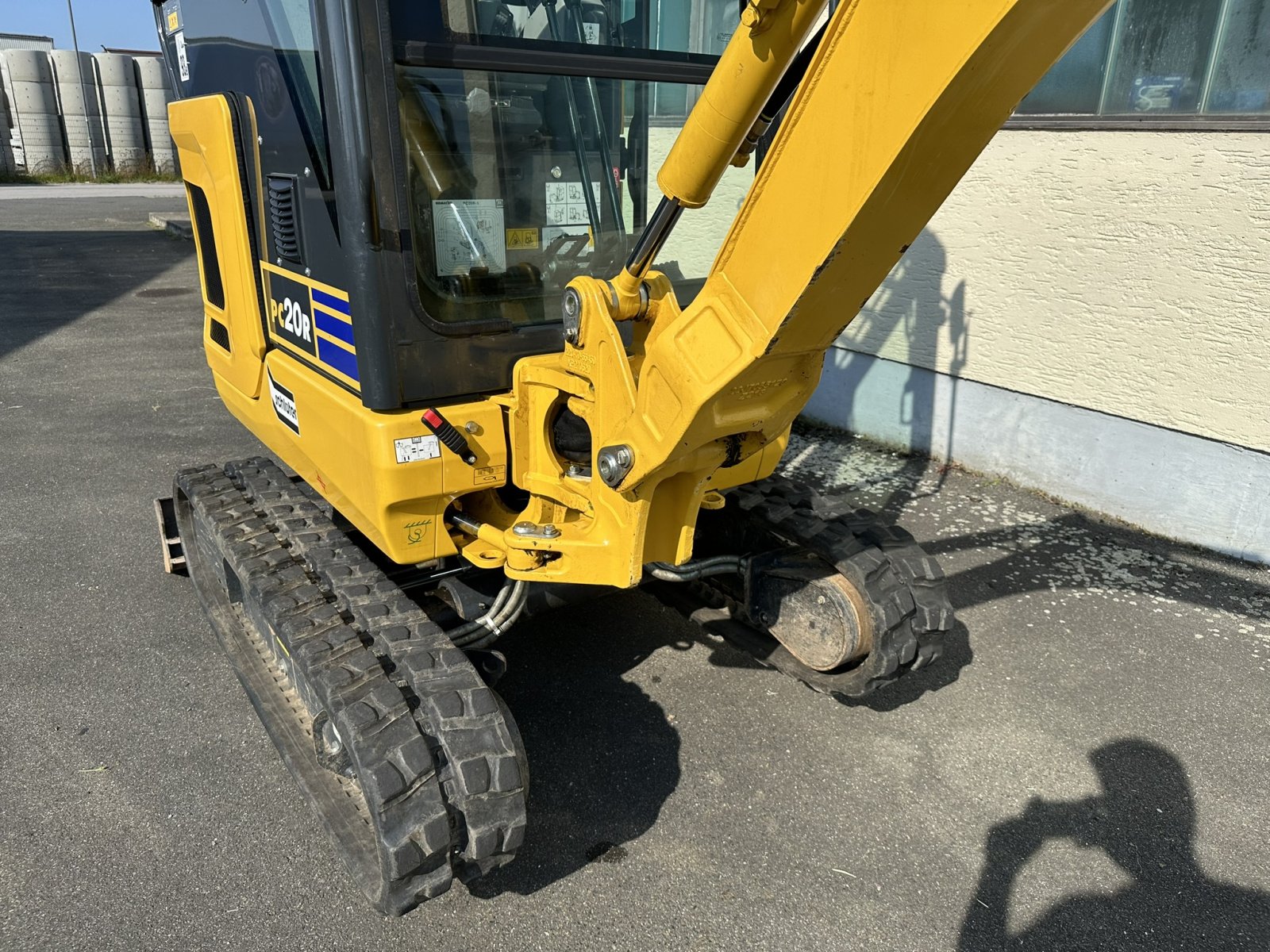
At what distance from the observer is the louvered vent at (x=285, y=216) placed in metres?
2.82

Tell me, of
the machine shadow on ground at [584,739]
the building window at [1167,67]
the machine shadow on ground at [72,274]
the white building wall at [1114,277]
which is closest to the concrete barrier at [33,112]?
the machine shadow on ground at [72,274]

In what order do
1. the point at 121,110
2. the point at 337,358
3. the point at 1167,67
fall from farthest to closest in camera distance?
1. the point at 121,110
2. the point at 1167,67
3. the point at 337,358

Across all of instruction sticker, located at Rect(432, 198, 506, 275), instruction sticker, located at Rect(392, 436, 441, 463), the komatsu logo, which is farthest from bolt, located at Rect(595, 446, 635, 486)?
the komatsu logo

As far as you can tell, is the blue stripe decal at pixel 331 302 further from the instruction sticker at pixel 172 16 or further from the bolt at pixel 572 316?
the instruction sticker at pixel 172 16

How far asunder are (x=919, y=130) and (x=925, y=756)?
7.93ft

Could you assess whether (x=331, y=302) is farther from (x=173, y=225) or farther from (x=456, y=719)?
(x=173, y=225)

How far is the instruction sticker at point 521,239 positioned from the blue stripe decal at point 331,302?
1.69ft

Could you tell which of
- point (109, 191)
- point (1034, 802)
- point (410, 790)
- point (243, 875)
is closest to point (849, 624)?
point (1034, 802)

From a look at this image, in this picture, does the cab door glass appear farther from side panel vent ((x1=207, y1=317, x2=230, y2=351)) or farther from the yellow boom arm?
side panel vent ((x1=207, y1=317, x2=230, y2=351))

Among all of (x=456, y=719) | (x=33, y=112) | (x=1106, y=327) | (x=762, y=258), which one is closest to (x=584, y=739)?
(x=456, y=719)

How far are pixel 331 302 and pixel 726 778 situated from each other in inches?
79.8

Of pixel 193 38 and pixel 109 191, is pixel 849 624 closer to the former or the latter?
pixel 193 38

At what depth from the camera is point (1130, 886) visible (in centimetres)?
276

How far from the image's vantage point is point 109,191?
23141 millimetres
